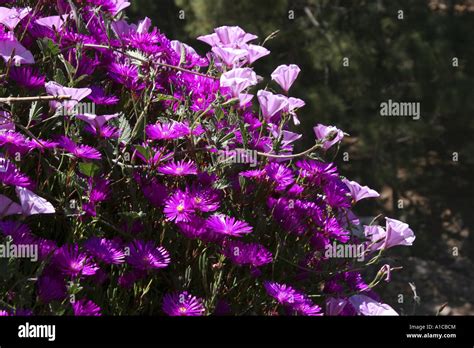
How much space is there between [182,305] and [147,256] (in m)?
0.11

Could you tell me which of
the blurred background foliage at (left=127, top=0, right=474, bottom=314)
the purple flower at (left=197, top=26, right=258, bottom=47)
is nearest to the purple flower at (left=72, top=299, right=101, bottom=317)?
the purple flower at (left=197, top=26, right=258, bottom=47)

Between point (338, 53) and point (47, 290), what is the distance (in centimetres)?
616

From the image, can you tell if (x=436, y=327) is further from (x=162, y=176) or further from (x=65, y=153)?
(x=65, y=153)

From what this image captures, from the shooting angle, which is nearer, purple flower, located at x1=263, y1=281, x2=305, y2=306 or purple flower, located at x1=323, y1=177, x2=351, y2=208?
purple flower, located at x1=263, y1=281, x2=305, y2=306

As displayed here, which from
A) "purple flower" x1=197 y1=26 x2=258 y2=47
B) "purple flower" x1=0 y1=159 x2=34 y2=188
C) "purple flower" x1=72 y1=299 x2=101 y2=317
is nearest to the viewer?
"purple flower" x1=72 y1=299 x2=101 y2=317

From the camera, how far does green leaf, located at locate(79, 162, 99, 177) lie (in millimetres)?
1465

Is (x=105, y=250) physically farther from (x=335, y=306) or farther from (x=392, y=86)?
(x=392, y=86)

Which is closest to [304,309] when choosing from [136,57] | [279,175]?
[279,175]

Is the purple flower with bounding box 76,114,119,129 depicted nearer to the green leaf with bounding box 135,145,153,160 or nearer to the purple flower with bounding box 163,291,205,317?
the green leaf with bounding box 135,145,153,160

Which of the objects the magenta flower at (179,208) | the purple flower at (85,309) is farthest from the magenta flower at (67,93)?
the purple flower at (85,309)

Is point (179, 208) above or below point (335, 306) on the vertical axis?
above

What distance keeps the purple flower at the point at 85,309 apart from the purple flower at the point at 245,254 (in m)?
0.28

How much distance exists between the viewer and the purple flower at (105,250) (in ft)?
4.52

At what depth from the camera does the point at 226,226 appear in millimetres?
1461
